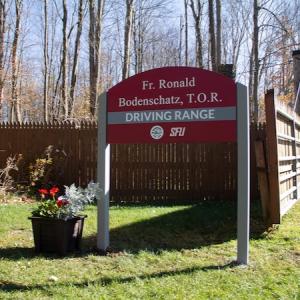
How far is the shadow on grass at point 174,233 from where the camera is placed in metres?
6.34

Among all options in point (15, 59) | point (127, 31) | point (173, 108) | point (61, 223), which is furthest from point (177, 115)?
point (15, 59)

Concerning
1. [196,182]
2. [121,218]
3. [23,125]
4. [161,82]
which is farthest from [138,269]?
[23,125]

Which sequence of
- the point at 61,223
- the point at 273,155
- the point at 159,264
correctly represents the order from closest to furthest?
the point at 159,264, the point at 61,223, the point at 273,155

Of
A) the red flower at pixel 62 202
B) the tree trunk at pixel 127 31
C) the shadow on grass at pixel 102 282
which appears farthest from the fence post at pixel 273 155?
the tree trunk at pixel 127 31

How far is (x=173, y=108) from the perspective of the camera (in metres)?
6.11

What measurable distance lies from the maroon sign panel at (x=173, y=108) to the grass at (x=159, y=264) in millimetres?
1516

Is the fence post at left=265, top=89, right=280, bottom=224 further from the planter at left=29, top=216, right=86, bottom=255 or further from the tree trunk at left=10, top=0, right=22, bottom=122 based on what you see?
the tree trunk at left=10, top=0, right=22, bottom=122

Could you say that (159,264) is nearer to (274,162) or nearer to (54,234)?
(54,234)

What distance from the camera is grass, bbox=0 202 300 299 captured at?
458cm

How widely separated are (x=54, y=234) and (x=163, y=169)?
5.52 meters

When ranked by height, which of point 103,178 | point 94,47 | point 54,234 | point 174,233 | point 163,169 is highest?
point 94,47

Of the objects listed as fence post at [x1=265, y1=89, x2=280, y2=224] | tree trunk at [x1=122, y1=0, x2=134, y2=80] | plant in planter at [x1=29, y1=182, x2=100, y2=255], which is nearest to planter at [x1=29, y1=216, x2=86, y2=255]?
plant in planter at [x1=29, y1=182, x2=100, y2=255]

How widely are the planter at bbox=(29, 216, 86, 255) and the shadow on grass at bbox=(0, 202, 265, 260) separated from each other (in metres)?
0.12

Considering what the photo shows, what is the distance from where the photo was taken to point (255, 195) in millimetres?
11000
